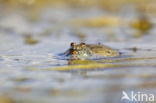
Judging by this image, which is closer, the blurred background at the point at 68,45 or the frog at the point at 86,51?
the blurred background at the point at 68,45


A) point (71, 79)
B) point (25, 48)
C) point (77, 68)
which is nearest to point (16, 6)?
point (25, 48)

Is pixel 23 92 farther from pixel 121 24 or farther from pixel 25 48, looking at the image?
pixel 121 24

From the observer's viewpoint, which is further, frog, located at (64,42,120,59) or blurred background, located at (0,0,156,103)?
frog, located at (64,42,120,59)

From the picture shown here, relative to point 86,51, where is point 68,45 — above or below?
above
